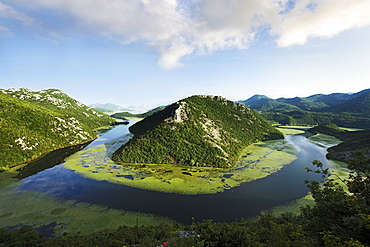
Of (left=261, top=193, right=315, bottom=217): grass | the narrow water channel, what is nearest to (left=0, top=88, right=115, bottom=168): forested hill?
the narrow water channel

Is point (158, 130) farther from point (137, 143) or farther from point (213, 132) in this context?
point (213, 132)

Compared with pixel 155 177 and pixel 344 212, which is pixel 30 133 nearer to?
pixel 155 177

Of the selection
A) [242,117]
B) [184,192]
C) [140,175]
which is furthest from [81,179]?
[242,117]

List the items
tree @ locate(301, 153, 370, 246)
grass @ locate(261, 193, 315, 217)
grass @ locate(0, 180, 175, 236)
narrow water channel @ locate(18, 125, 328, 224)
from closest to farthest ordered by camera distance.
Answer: tree @ locate(301, 153, 370, 246)
grass @ locate(0, 180, 175, 236)
grass @ locate(261, 193, 315, 217)
narrow water channel @ locate(18, 125, 328, 224)

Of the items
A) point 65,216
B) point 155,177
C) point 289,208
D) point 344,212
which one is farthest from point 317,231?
point 155,177

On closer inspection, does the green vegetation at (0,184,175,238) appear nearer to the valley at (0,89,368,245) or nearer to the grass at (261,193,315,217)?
the valley at (0,89,368,245)
